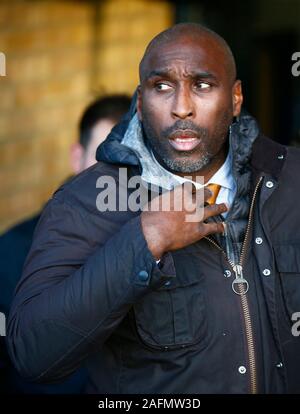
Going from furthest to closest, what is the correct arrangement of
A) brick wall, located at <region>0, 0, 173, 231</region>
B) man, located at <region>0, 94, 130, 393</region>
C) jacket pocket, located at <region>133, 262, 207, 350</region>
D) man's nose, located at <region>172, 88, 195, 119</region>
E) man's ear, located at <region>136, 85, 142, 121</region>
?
brick wall, located at <region>0, 0, 173, 231</region> → man, located at <region>0, 94, 130, 393</region> → man's ear, located at <region>136, 85, 142, 121</region> → man's nose, located at <region>172, 88, 195, 119</region> → jacket pocket, located at <region>133, 262, 207, 350</region>

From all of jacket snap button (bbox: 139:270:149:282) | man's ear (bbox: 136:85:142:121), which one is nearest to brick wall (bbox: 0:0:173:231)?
man's ear (bbox: 136:85:142:121)

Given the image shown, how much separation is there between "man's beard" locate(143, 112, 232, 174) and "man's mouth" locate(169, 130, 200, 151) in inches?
0.4

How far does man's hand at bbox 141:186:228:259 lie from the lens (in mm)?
2527

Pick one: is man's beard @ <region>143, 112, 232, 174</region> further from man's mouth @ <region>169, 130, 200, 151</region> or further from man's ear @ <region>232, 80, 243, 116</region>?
man's ear @ <region>232, 80, 243, 116</region>

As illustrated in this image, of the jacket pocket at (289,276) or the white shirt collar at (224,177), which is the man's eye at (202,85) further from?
the jacket pocket at (289,276)

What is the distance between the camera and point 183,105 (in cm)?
278

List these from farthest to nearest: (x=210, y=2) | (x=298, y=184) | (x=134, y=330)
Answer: (x=210, y=2)
(x=298, y=184)
(x=134, y=330)

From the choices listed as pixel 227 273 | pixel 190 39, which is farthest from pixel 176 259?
pixel 190 39

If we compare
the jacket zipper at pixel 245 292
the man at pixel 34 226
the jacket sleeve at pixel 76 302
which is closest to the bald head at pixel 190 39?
the jacket zipper at pixel 245 292

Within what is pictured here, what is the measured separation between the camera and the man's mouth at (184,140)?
9.18 feet

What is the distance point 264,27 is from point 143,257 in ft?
12.8

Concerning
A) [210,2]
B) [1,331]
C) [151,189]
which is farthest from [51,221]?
[210,2]
